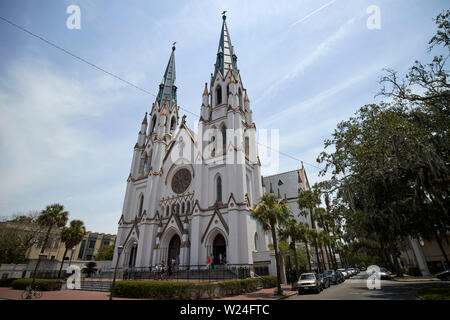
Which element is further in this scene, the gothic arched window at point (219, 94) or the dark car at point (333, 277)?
the gothic arched window at point (219, 94)

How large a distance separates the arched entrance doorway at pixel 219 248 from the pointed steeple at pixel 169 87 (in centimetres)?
2703

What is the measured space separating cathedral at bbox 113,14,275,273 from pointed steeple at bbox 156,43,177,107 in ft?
11.3

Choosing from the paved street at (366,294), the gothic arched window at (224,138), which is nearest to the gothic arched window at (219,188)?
the gothic arched window at (224,138)

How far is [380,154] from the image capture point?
12789 mm

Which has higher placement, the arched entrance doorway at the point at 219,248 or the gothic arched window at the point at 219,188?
the gothic arched window at the point at 219,188

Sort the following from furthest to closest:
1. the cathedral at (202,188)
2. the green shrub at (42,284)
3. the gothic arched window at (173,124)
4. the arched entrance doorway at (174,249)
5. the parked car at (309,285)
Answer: the gothic arched window at (173,124) < the arched entrance doorway at (174,249) < the cathedral at (202,188) < the green shrub at (42,284) < the parked car at (309,285)

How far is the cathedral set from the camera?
24.4 meters

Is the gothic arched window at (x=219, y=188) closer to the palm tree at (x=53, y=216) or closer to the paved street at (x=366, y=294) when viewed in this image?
the paved street at (x=366, y=294)

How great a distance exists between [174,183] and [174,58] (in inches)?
1220

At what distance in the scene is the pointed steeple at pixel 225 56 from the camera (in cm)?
3725

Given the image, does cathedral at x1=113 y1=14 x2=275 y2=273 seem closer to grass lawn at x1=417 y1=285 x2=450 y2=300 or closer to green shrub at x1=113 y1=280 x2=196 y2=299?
green shrub at x1=113 y1=280 x2=196 y2=299

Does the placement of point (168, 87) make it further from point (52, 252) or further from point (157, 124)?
point (52, 252)

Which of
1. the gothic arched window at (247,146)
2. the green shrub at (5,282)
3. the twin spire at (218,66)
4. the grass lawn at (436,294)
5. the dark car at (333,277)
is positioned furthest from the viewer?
the twin spire at (218,66)

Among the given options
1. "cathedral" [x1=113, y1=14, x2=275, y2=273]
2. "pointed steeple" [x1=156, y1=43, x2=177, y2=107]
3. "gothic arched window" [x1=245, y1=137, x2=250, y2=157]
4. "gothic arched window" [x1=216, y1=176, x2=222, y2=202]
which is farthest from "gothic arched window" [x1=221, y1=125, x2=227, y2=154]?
"pointed steeple" [x1=156, y1=43, x2=177, y2=107]
